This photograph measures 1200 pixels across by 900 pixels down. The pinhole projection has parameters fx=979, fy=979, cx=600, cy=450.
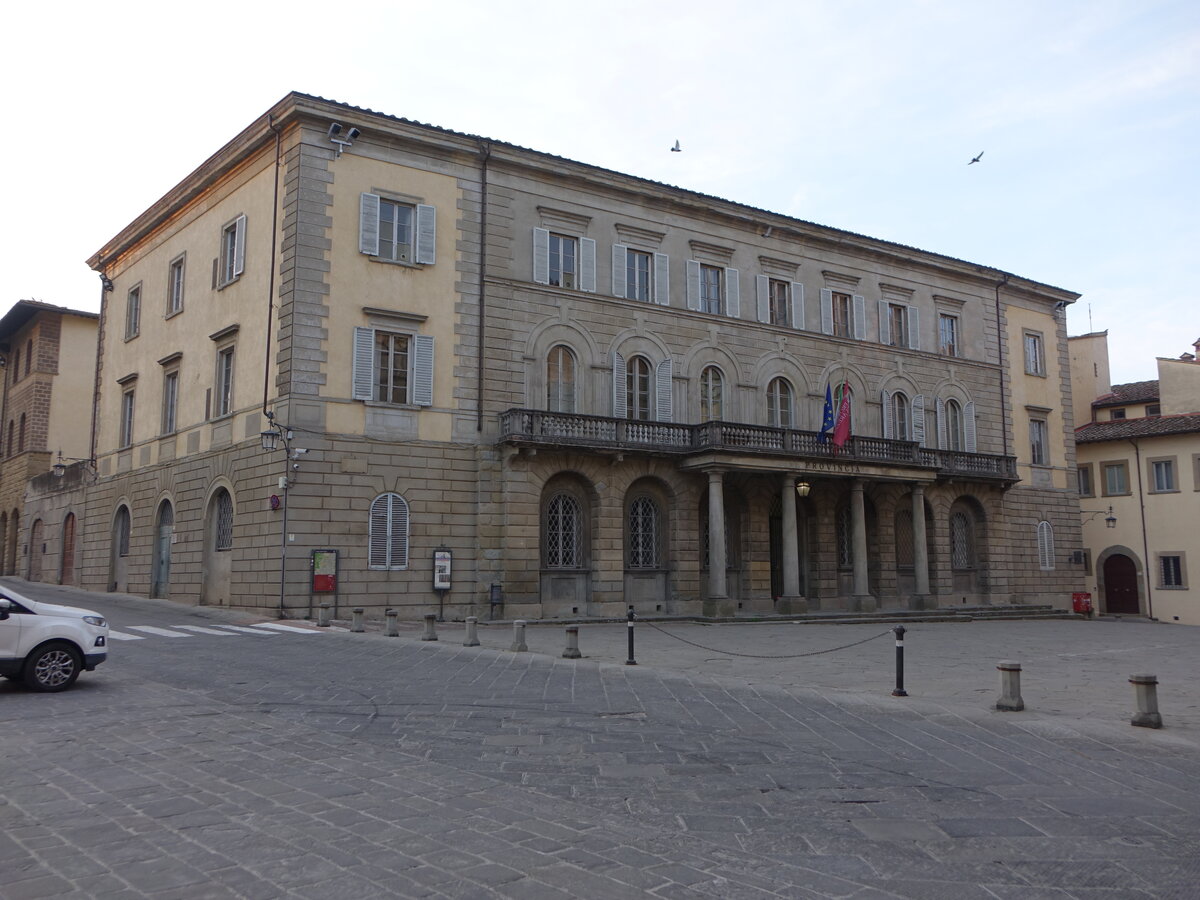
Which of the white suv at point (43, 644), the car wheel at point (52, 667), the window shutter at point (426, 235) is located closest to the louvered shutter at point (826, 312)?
the window shutter at point (426, 235)

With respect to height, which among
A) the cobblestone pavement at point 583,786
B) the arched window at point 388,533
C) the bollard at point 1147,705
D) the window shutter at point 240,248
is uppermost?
the window shutter at point 240,248

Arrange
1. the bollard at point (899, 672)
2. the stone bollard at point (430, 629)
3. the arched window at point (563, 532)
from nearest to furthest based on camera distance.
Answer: the bollard at point (899, 672) < the stone bollard at point (430, 629) < the arched window at point (563, 532)

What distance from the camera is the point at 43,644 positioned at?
11.1 metres

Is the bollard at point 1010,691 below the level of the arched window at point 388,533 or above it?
below

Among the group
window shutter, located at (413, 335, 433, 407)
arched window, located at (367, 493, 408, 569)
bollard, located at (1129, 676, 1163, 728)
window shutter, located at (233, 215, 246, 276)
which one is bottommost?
bollard, located at (1129, 676, 1163, 728)

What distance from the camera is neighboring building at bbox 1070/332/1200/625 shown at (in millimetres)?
38969

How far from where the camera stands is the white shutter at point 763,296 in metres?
31.6

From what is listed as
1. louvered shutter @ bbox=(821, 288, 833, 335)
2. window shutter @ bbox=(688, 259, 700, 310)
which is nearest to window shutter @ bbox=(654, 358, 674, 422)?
window shutter @ bbox=(688, 259, 700, 310)

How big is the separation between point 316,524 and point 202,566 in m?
4.90

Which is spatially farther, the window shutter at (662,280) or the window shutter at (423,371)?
the window shutter at (662,280)

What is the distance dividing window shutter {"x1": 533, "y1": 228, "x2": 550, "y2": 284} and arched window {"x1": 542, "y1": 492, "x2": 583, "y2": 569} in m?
6.04

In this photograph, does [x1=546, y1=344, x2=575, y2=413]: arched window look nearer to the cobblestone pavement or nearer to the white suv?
the cobblestone pavement

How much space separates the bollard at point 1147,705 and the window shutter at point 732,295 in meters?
22.2

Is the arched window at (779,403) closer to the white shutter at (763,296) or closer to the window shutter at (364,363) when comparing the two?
the white shutter at (763,296)
